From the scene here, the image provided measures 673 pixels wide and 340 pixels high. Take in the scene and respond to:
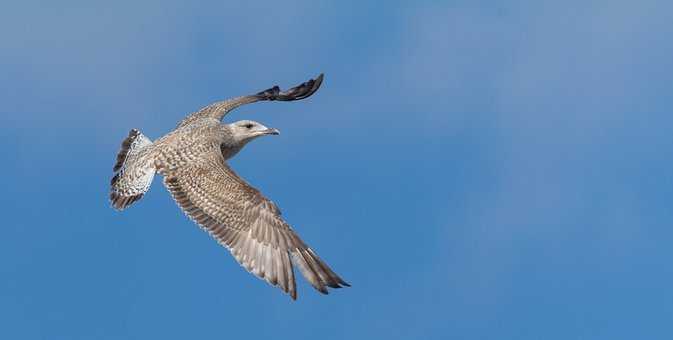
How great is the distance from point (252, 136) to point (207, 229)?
13.5 ft

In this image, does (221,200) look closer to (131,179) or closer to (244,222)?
(244,222)

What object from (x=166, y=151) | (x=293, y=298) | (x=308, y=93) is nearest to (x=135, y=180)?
(x=166, y=151)

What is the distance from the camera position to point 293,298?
2309 cm

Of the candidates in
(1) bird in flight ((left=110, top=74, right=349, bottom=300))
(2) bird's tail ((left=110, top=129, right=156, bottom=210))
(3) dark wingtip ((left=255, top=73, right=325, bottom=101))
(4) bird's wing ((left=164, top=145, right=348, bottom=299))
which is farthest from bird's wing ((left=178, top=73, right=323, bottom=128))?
(4) bird's wing ((left=164, top=145, right=348, bottom=299))

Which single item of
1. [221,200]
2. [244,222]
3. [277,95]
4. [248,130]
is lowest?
[244,222]

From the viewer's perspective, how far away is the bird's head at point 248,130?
2805cm

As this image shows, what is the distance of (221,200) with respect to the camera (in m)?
24.9

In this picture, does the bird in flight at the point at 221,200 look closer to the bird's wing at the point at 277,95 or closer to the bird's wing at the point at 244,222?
the bird's wing at the point at 244,222

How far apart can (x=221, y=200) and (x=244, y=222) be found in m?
0.64

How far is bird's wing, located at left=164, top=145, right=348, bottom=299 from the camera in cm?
2377

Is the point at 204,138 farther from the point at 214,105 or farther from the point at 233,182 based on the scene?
the point at 214,105

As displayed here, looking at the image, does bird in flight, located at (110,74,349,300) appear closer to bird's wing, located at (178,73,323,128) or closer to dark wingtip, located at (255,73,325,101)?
bird's wing, located at (178,73,323,128)

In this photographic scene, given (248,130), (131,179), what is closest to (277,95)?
(248,130)

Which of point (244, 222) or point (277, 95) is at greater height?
point (277, 95)
